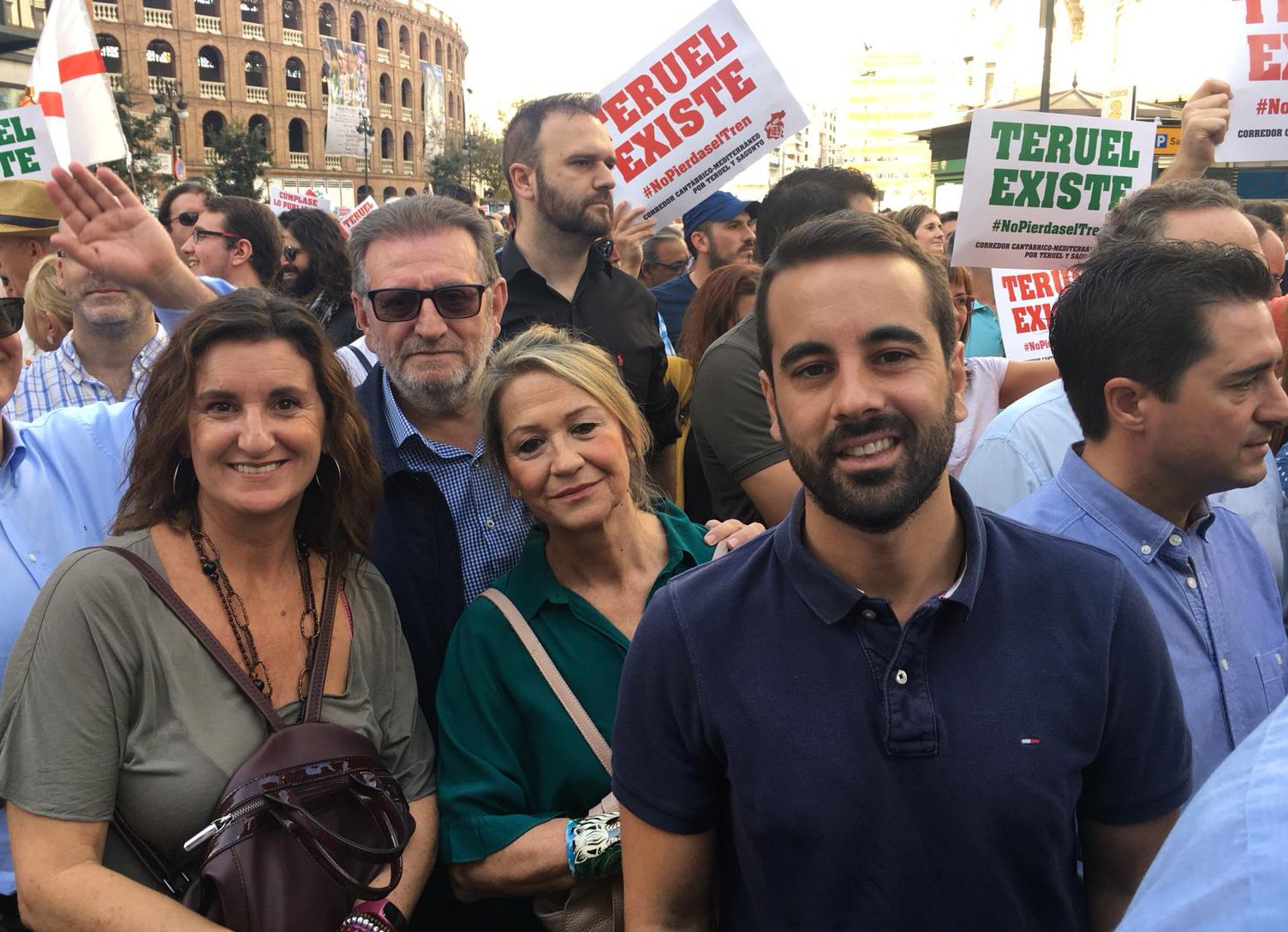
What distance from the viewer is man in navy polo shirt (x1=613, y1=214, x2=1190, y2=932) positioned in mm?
1576

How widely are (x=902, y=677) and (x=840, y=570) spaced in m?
0.21

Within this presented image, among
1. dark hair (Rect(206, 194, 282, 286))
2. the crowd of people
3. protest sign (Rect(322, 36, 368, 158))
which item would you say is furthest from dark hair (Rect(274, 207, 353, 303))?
protest sign (Rect(322, 36, 368, 158))

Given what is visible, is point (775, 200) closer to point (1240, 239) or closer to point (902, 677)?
point (1240, 239)

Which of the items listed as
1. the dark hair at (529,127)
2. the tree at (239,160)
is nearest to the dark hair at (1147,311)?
the dark hair at (529,127)

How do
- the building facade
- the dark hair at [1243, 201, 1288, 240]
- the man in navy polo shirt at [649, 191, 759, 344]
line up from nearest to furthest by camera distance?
1. the man in navy polo shirt at [649, 191, 759, 344]
2. the dark hair at [1243, 201, 1288, 240]
3. the building facade

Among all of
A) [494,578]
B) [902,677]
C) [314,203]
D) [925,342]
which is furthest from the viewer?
[314,203]

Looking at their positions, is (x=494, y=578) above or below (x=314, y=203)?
below

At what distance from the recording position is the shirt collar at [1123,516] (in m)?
2.19

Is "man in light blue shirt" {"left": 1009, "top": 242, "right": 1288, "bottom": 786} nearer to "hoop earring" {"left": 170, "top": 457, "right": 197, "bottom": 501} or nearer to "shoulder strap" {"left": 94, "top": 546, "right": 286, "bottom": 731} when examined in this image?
"shoulder strap" {"left": 94, "top": 546, "right": 286, "bottom": 731}

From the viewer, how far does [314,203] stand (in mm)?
13625

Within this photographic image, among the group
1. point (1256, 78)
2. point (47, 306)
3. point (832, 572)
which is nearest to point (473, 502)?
point (832, 572)

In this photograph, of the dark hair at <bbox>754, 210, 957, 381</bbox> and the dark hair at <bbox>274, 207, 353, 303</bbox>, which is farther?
the dark hair at <bbox>274, 207, 353, 303</bbox>

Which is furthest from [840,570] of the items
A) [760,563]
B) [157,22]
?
[157,22]

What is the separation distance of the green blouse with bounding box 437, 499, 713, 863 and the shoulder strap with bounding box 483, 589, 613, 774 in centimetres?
2
